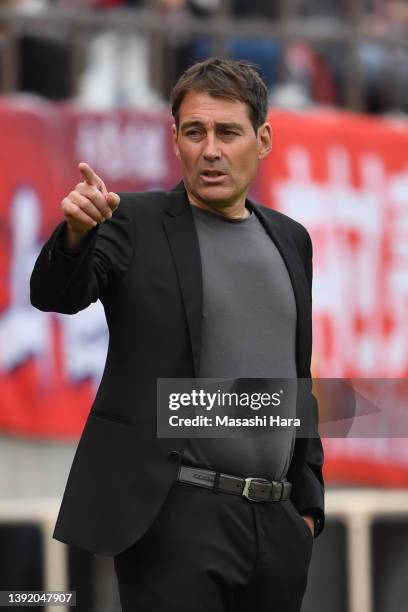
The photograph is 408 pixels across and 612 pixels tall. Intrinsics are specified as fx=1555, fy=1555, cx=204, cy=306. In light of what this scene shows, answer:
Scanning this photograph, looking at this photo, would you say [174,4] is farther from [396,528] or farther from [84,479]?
[84,479]

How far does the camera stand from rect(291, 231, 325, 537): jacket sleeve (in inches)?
162

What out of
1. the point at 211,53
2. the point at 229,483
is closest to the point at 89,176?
the point at 229,483

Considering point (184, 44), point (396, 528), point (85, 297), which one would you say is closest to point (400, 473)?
point (396, 528)

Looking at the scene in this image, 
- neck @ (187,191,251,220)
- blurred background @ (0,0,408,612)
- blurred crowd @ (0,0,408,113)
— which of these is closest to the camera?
neck @ (187,191,251,220)

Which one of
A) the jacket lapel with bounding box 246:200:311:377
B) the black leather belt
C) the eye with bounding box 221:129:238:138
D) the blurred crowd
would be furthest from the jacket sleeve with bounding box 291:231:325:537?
the blurred crowd

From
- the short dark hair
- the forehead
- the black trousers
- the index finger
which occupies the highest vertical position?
the short dark hair

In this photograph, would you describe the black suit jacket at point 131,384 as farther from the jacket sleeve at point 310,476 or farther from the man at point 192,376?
the jacket sleeve at point 310,476

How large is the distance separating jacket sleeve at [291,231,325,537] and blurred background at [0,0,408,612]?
294cm

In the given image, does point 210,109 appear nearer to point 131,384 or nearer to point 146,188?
point 131,384

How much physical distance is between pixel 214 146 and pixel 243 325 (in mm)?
457

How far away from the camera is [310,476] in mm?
4176

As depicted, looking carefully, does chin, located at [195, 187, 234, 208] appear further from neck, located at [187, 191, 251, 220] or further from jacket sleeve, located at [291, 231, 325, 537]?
jacket sleeve, located at [291, 231, 325, 537]

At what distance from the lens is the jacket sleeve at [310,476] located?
4125mm

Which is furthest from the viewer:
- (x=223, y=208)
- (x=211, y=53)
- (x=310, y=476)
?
(x=211, y=53)
